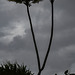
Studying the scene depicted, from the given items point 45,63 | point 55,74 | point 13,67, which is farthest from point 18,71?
point 55,74

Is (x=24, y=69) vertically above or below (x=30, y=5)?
below

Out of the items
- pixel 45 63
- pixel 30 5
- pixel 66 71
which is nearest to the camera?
pixel 66 71

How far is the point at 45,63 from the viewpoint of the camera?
3016 cm

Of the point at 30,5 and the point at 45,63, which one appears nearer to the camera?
the point at 45,63

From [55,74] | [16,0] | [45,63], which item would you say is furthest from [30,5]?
[55,74]

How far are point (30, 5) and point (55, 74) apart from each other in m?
8.53

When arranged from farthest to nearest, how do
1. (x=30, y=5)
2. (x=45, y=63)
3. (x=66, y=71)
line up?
(x=30, y=5) → (x=45, y=63) → (x=66, y=71)

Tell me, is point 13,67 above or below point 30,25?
below

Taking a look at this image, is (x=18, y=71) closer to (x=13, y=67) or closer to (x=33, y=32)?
(x=13, y=67)

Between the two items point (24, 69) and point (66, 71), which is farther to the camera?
point (24, 69)

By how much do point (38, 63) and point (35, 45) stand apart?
1.81 m

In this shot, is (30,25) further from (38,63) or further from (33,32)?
(38,63)

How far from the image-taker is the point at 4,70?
102 ft

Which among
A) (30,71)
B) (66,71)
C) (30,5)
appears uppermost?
(30,5)
